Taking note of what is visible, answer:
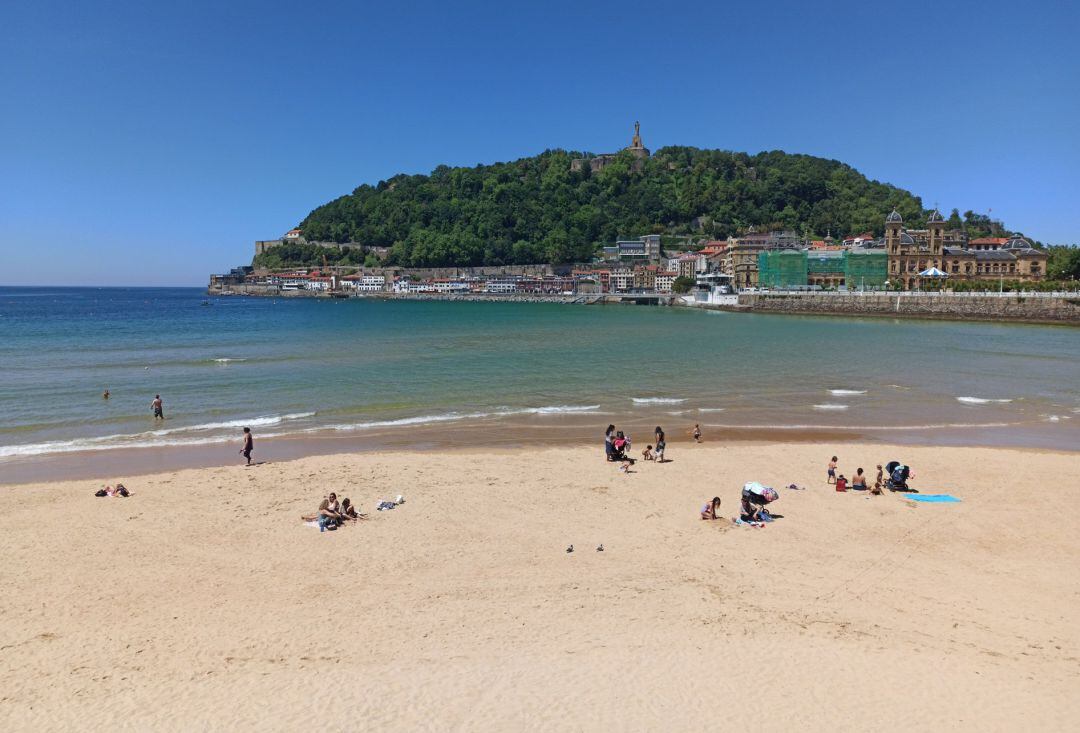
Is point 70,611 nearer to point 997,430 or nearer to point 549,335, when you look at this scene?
point 997,430

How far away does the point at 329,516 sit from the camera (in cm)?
1227

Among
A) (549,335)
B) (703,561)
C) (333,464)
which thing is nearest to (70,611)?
(333,464)

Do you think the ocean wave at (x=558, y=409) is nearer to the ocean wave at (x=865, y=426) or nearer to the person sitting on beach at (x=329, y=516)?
the ocean wave at (x=865, y=426)

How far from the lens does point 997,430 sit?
21.9m

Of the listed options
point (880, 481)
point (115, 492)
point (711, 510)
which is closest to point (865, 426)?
point (880, 481)

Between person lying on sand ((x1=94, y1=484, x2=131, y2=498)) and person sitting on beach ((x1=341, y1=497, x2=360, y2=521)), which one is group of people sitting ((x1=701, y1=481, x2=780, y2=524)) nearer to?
person sitting on beach ((x1=341, y1=497, x2=360, y2=521))

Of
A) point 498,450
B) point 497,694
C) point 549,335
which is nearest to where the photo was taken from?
point 497,694

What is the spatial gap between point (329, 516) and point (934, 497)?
42.0 feet

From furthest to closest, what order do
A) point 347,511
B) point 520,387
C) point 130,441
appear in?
point 520,387 → point 130,441 → point 347,511

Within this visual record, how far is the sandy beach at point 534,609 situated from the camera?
6.83m

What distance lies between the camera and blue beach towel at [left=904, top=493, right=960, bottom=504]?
45.9ft

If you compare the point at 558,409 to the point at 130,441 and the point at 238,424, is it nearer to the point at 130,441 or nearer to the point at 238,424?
the point at 238,424

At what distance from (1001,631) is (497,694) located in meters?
6.58

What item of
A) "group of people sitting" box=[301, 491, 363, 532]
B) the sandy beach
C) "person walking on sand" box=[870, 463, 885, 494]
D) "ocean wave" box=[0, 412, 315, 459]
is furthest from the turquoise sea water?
"group of people sitting" box=[301, 491, 363, 532]
